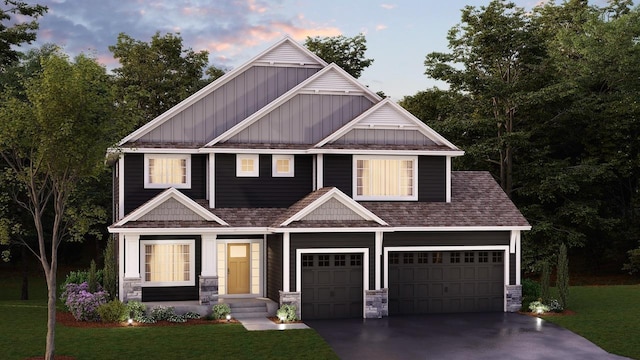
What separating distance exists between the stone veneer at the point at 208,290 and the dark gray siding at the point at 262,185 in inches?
136

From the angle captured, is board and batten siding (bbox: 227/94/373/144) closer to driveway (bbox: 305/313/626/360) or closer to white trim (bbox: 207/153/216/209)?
white trim (bbox: 207/153/216/209)

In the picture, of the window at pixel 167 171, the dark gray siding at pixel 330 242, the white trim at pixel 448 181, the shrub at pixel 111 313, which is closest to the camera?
the shrub at pixel 111 313

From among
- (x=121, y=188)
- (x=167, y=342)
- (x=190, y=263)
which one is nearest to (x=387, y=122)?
(x=190, y=263)

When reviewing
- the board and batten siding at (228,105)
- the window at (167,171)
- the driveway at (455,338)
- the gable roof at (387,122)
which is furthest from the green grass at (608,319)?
the window at (167,171)

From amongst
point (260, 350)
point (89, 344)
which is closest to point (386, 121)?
point (260, 350)

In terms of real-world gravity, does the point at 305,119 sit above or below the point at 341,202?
above

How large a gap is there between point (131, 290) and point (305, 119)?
9478 millimetres

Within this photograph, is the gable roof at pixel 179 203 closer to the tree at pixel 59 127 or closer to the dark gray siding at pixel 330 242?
the dark gray siding at pixel 330 242

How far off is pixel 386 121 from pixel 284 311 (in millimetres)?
8813

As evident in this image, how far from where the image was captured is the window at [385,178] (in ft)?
95.5

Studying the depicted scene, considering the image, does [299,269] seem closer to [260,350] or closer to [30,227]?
[260,350]

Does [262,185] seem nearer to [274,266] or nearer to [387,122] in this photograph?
[274,266]

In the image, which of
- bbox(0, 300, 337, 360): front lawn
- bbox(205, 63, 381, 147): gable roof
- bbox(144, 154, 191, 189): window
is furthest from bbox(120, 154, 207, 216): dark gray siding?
bbox(0, 300, 337, 360): front lawn

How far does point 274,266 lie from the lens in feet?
88.8
